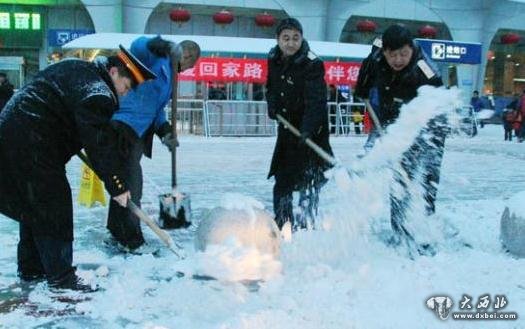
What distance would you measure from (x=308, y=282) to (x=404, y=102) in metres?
1.51

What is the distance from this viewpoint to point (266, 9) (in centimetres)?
2583

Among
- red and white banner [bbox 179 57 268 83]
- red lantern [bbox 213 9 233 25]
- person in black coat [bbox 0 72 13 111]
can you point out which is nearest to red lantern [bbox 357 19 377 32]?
red lantern [bbox 213 9 233 25]

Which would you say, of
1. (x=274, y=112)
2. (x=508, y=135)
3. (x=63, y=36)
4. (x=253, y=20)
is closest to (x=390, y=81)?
Result: (x=274, y=112)

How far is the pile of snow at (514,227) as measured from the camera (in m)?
4.21

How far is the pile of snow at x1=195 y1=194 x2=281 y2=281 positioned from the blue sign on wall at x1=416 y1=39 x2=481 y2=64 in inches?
646

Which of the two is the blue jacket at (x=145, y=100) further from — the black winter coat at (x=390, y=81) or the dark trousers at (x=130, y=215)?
the black winter coat at (x=390, y=81)

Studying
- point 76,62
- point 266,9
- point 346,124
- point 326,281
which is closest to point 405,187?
point 326,281

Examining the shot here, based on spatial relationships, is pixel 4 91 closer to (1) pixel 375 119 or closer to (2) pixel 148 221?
(1) pixel 375 119

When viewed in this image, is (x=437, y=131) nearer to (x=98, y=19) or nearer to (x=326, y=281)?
(x=326, y=281)

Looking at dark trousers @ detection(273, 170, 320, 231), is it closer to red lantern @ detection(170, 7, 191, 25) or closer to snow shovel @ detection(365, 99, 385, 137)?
snow shovel @ detection(365, 99, 385, 137)

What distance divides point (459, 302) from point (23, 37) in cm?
2447

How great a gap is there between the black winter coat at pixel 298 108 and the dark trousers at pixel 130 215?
1.08 m

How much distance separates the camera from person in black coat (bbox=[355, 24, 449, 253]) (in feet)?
13.7

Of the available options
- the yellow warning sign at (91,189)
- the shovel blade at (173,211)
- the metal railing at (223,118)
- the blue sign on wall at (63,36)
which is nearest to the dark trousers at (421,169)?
the shovel blade at (173,211)
